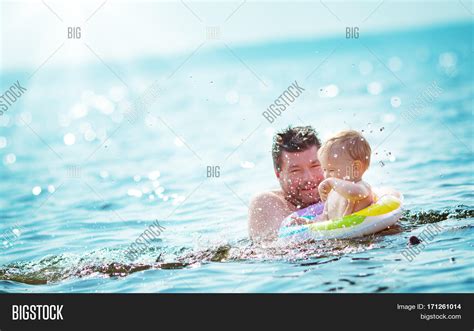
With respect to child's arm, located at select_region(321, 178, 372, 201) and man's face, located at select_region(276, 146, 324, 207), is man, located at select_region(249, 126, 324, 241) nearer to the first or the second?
man's face, located at select_region(276, 146, 324, 207)

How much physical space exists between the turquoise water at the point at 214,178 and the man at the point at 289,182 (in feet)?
1.12

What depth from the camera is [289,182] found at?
731 cm

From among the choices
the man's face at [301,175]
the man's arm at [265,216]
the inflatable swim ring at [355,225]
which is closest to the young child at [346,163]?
the inflatable swim ring at [355,225]

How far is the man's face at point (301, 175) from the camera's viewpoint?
7.21 meters

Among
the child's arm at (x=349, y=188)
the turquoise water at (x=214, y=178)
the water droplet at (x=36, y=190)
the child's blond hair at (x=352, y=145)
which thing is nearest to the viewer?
the turquoise water at (x=214, y=178)

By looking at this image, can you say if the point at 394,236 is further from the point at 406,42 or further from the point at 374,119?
the point at 406,42

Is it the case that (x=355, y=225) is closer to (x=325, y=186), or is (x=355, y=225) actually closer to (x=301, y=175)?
(x=325, y=186)

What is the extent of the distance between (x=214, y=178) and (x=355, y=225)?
446 centimetres

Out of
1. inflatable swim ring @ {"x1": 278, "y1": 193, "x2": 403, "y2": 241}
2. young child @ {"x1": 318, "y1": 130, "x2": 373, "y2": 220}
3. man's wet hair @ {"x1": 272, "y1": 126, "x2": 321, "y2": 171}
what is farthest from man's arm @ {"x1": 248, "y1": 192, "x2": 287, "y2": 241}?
young child @ {"x1": 318, "y1": 130, "x2": 373, "y2": 220}

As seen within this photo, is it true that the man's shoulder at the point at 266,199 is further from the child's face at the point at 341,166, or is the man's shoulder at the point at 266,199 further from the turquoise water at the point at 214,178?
the child's face at the point at 341,166

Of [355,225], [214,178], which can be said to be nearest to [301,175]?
[355,225]
